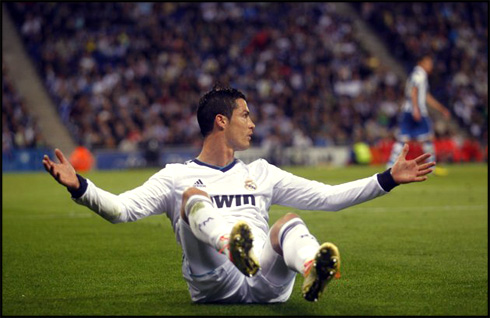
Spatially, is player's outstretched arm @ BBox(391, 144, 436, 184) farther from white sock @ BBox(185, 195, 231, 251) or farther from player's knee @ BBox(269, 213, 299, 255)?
white sock @ BBox(185, 195, 231, 251)

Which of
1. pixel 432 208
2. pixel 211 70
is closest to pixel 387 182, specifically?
pixel 432 208

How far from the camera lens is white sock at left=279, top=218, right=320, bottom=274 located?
16.8 feet

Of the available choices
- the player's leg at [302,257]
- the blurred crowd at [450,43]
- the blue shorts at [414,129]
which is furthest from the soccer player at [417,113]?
the player's leg at [302,257]

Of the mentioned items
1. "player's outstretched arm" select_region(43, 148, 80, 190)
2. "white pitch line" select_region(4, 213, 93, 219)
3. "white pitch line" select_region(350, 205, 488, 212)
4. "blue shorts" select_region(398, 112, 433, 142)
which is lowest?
"white pitch line" select_region(350, 205, 488, 212)

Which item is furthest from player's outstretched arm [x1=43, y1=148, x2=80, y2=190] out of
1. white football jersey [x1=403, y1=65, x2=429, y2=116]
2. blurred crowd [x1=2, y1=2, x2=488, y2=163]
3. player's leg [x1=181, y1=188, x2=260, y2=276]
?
blurred crowd [x1=2, y1=2, x2=488, y2=163]

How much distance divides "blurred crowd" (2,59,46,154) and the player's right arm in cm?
2529

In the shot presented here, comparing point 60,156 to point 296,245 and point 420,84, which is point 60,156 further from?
point 420,84

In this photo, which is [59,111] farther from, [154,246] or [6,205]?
[154,246]

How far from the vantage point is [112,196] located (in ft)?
18.3

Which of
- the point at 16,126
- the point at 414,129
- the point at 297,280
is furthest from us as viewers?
the point at 16,126

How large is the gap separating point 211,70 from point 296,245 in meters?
29.8

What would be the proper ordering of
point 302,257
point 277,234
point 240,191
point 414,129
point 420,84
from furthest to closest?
1. point 414,129
2. point 420,84
3. point 240,191
4. point 277,234
5. point 302,257

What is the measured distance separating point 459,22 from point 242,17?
9.88 m

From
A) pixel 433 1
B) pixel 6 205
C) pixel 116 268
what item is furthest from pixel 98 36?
pixel 116 268
